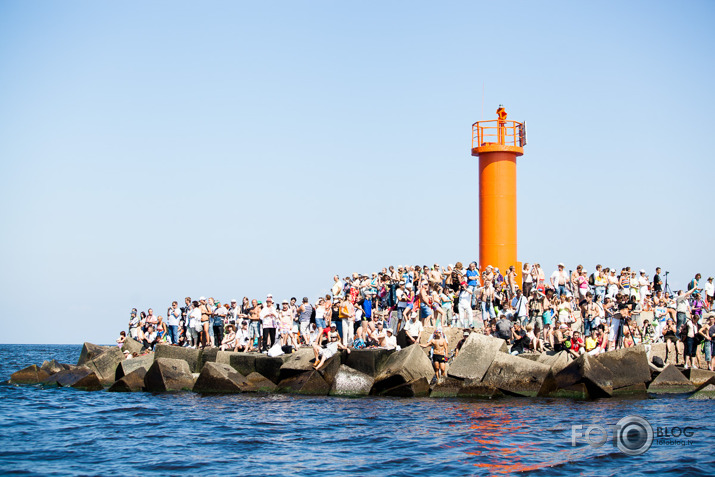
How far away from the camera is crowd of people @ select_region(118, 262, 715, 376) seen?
18781mm

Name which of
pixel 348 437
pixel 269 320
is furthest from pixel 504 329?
pixel 348 437

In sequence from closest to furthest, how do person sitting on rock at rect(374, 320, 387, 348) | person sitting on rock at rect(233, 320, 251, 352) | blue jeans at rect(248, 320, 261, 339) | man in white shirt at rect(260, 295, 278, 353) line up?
person sitting on rock at rect(374, 320, 387, 348)
man in white shirt at rect(260, 295, 278, 353)
person sitting on rock at rect(233, 320, 251, 352)
blue jeans at rect(248, 320, 261, 339)

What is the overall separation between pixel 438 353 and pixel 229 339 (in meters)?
7.02

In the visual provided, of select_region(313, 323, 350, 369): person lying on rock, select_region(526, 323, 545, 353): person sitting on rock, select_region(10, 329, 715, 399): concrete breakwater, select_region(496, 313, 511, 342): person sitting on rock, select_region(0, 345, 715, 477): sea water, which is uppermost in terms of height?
select_region(496, 313, 511, 342): person sitting on rock

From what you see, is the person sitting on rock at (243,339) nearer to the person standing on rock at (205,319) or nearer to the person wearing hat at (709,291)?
the person standing on rock at (205,319)

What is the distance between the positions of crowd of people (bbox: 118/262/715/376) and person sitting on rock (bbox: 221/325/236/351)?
3 cm

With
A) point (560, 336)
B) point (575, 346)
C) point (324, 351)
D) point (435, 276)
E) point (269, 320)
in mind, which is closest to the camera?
point (575, 346)

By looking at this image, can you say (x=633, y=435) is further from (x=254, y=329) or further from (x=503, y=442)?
(x=254, y=329)

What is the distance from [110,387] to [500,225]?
14.2 metres

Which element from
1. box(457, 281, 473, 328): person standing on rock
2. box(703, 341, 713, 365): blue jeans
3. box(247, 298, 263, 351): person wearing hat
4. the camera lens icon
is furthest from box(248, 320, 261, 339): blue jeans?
box(703, 341, 713, 365): blue jeans

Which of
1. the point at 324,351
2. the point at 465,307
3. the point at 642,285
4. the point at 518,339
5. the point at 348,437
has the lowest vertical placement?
the point at 348,437

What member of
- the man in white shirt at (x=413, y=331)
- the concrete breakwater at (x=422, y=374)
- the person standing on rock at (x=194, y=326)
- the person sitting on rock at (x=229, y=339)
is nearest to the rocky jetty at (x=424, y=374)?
the concrete breakwater at (x=422, y=374)

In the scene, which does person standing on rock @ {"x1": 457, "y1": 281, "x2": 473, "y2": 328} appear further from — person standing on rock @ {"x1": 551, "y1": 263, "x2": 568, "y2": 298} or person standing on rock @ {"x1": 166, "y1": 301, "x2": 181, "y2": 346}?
person standing on rock @ {"x1": 166, "y1": 301, "x2": 181, "y2": 346}

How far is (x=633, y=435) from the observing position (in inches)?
512
